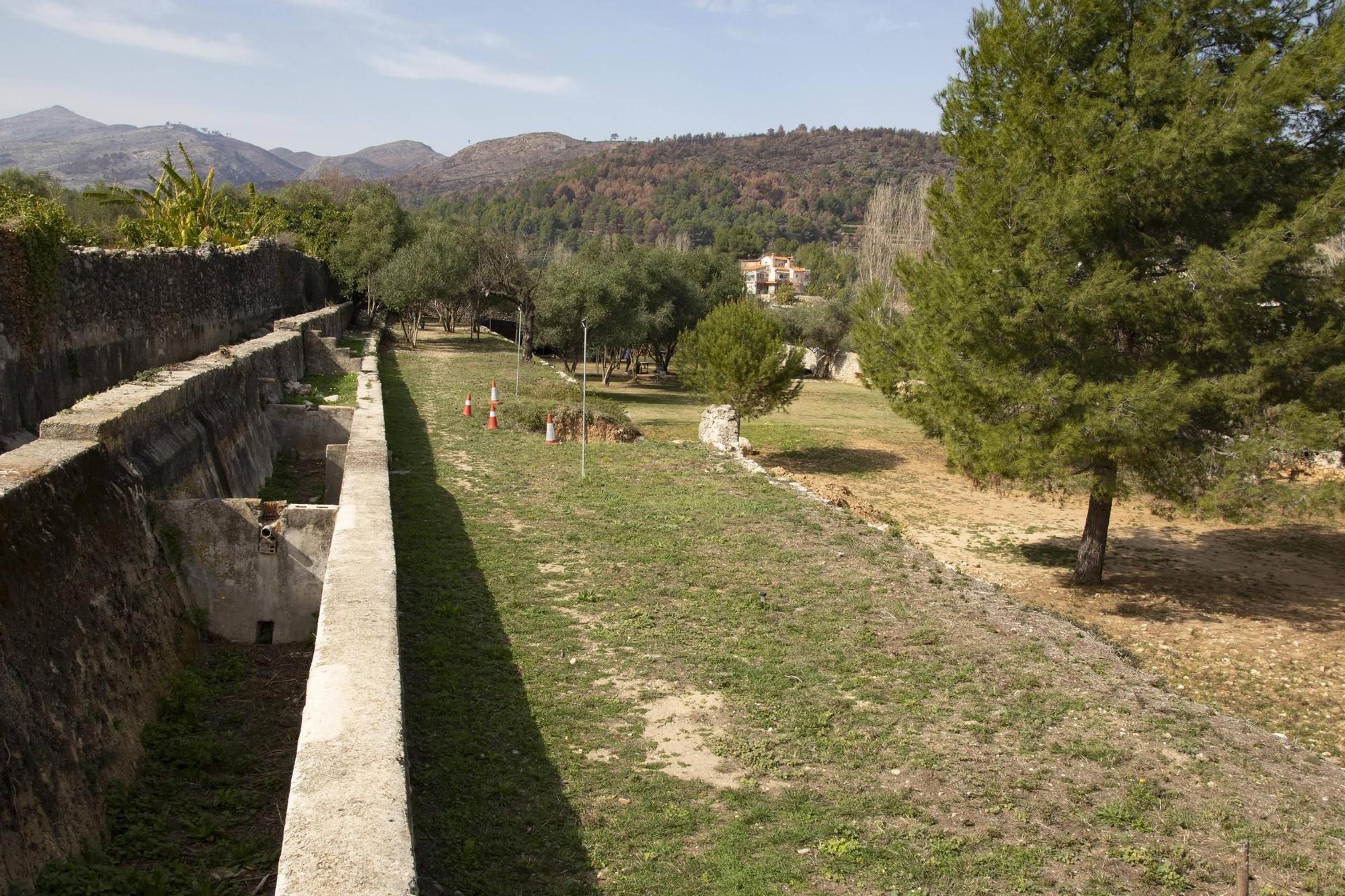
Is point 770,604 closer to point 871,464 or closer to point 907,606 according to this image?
point 907,606

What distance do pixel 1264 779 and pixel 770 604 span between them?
371cm

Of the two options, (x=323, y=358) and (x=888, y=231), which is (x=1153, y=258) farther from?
(x=888, y=231)

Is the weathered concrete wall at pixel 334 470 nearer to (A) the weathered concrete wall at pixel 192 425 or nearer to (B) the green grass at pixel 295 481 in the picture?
(B) the green grass at pixel 295 481

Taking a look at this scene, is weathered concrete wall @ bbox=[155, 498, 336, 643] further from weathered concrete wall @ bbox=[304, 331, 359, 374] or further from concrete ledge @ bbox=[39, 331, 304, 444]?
weathered concrete wall @ bbox=[304, 331, 359, 374]

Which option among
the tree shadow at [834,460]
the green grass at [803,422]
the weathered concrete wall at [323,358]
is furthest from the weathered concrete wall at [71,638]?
the green grass at [803,422]

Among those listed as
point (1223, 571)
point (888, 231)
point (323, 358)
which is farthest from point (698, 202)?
point (1223, 571)

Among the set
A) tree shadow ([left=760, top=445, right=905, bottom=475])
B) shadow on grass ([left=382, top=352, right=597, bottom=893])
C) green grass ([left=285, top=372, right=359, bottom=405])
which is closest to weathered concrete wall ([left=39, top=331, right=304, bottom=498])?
shadow on grass ([left=382, top=352, right=597, bottom=893])

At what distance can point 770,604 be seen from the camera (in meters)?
8.42

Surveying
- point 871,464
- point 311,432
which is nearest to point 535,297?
point 871,464

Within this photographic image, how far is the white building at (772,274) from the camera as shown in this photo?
113219mm

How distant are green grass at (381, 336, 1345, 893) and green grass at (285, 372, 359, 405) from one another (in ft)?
17.1

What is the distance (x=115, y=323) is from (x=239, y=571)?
7.10 m

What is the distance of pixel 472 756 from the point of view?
5480mm

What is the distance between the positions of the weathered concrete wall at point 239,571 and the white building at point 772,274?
4114 inches
